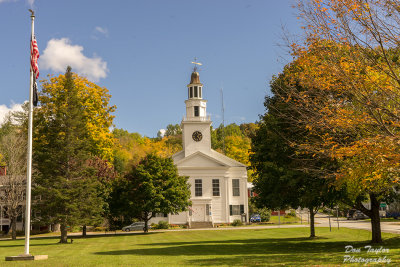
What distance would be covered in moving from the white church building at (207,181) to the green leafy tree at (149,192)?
A: 8.93 m

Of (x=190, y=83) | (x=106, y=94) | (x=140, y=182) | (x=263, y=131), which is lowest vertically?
(x=140, y=182)

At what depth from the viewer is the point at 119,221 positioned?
48.7m

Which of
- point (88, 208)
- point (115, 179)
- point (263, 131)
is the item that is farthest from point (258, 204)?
point (115, 179)

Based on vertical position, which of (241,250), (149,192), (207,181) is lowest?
(241,250)

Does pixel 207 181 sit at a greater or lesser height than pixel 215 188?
greater

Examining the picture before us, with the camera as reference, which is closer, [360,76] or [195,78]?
[360,76]

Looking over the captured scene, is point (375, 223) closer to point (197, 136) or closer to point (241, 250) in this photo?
point (241, 250)

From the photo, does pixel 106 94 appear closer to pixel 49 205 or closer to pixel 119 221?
pixel 119 221

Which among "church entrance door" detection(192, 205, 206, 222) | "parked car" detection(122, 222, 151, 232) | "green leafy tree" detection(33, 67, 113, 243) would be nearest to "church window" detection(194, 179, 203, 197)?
"church entrance door" detection(192, 205, 206, 222)

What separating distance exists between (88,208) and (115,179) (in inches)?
438

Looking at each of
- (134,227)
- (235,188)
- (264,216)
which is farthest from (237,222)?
(134,227)

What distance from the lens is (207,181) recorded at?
5372cm

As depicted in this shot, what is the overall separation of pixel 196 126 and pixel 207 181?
24.6ft

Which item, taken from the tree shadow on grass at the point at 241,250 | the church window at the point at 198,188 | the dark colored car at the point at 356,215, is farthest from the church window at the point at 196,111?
the tree shadow on grass at the point at 241,250
